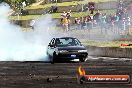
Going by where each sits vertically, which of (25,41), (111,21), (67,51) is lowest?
(25,41)

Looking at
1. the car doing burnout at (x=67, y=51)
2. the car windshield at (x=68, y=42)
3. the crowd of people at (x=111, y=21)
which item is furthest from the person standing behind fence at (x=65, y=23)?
the car doing burnout at (x=67, y=51)

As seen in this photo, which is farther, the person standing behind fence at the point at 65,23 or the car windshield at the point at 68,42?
the person standing behind fence at the point at 65,23

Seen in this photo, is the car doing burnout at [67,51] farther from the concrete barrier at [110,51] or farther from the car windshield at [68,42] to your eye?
the concrete barrier at [110,51]

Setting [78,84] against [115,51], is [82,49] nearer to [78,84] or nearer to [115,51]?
[115,51]

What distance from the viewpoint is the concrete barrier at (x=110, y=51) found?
36903 mm

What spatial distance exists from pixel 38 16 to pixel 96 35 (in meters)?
22.6

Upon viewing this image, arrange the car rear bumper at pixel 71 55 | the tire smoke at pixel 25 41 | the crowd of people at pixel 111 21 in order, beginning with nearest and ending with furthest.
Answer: the car rear bumper at pixel 71 55
the tire smoke at pixel 25 41
the crowd of people at pixel 111 21

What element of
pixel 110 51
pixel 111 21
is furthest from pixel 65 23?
pixel 110 51

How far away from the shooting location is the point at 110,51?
128 feet

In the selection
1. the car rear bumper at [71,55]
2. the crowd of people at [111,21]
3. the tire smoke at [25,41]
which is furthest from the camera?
the crowd of people at [111,21]

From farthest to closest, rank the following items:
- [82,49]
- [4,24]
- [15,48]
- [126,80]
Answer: [4,24]
[15,48]
[82,49]
[126,80]

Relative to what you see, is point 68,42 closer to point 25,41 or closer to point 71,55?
point 71,55

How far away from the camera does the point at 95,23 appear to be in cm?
4678

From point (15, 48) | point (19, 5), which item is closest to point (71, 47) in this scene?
point (15, 48)
